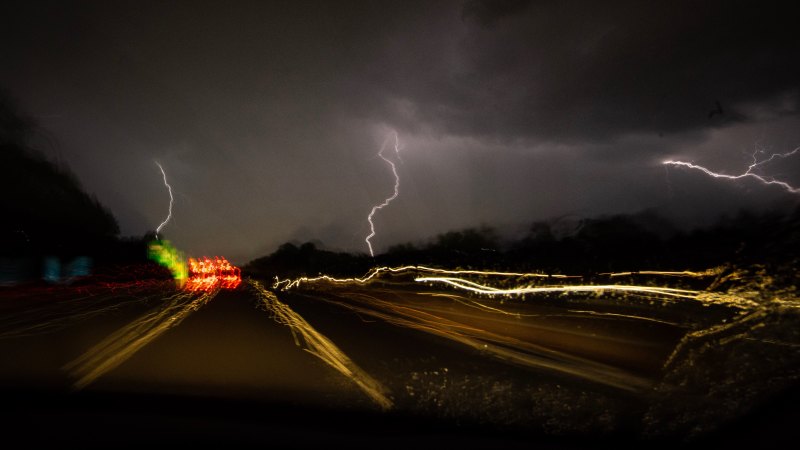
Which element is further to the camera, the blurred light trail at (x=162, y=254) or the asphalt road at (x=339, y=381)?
the blurred light trail at (x=162, y=254)

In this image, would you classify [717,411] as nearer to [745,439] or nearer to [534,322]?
[745,439]

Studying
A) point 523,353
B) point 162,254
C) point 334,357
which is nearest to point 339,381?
point 334,357

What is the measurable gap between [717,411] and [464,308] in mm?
15278

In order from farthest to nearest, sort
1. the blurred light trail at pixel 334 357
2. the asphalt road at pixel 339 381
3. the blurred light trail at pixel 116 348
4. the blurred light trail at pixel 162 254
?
1. the blurred light trail at pixel 162 254
2. the blurred light trail at pixel 116 348
3. the blurred light trail at pixel 334 357
4. the asphalt road at pixel 339 381

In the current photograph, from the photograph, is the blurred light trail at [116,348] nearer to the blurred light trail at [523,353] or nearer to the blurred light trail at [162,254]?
the blurred light trail at [523,353]

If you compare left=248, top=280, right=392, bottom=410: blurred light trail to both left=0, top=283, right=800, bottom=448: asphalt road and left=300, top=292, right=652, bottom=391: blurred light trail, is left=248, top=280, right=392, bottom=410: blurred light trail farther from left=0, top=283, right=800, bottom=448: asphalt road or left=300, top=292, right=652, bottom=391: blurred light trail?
left=300, top=292, right=652, bottom=391: blurred light trail

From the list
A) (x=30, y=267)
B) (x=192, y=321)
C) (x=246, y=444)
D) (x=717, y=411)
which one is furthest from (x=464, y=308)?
(x=30, y=267)

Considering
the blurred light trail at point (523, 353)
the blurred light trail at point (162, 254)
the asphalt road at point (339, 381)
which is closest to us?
the asphalt road at point (339, 381)

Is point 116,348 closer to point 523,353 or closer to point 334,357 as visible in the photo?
point 334,357

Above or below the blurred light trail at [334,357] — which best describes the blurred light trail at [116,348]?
above

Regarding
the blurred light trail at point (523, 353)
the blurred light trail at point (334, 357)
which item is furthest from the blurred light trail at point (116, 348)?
the blurred light trail at point (523, 353)

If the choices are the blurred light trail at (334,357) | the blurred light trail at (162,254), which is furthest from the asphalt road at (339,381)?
the blurred light trail at (162,254)

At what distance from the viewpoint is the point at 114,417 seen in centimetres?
488

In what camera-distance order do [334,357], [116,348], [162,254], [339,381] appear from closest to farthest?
[339,381], [334,357], [116,348], [162,254]
